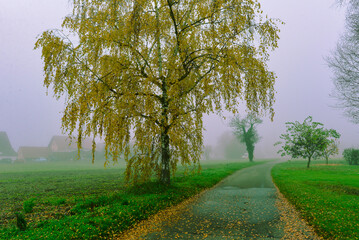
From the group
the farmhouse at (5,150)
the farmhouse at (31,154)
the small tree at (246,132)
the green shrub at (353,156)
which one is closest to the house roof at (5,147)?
the farmhouse at (5,150)

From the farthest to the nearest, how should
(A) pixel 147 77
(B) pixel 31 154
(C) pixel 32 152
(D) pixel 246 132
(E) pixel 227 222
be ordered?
(C) pixel 32 152 → (B) pixel 31 154 → (D) pixel 246 132 → (A) pixel 147 77 → (E) pixel 227 222

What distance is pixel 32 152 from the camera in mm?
81375

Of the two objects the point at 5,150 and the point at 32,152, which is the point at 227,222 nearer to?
the point at 32,152

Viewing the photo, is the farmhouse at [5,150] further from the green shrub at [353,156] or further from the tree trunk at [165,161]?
the green shrub at [353,156]

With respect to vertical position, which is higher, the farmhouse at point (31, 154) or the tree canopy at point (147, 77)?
the tree canopy at point (147, 77)

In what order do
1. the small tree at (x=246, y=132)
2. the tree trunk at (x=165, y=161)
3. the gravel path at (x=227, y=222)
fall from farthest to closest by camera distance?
the small tree at (x=246, y=132), the tree trunk at (x=165, y=161), the gravel path at (x=227, y=222)

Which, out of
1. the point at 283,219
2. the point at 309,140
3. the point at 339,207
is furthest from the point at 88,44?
the point at 309,140

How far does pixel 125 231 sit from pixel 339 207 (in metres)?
9.02

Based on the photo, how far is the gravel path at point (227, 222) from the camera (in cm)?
616

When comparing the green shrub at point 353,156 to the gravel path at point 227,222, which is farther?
the green shrub at point 353,156

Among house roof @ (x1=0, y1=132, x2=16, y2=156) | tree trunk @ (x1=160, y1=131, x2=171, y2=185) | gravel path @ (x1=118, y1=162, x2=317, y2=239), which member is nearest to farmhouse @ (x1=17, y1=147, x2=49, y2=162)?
house roof @ (x1=0, y1=132, x2=16, y2=156)

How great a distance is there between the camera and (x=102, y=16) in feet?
32.8

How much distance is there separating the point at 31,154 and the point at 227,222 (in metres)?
94.7

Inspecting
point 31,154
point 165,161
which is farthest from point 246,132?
point 31,154
